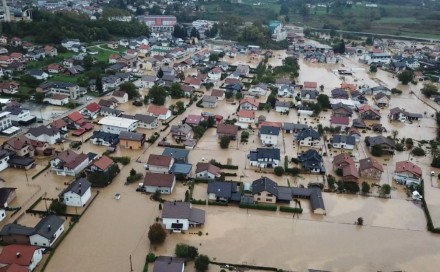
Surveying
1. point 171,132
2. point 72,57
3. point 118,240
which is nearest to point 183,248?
point 118,240

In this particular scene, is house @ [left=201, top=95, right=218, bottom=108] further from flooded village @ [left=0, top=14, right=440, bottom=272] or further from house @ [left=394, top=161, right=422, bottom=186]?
house @ [left=394, top=161, right=422, bottom=186]

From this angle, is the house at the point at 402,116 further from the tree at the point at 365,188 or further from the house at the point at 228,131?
the house at the point at 228,131

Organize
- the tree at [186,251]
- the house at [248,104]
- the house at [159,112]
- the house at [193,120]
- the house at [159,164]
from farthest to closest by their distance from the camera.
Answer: the house at [248,104], the house at [159,112], the house at [193,120], the house at [159,164], the tree at [186,251]

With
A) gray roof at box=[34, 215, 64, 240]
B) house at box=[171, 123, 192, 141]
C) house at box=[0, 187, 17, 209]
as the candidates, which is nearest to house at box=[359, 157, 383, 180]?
house at box=[171, 123, 192, 141]

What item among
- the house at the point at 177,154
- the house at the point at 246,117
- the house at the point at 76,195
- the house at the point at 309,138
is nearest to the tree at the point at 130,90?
the house at the point at 246,117

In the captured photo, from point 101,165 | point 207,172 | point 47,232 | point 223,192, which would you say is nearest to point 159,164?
point 207,172
